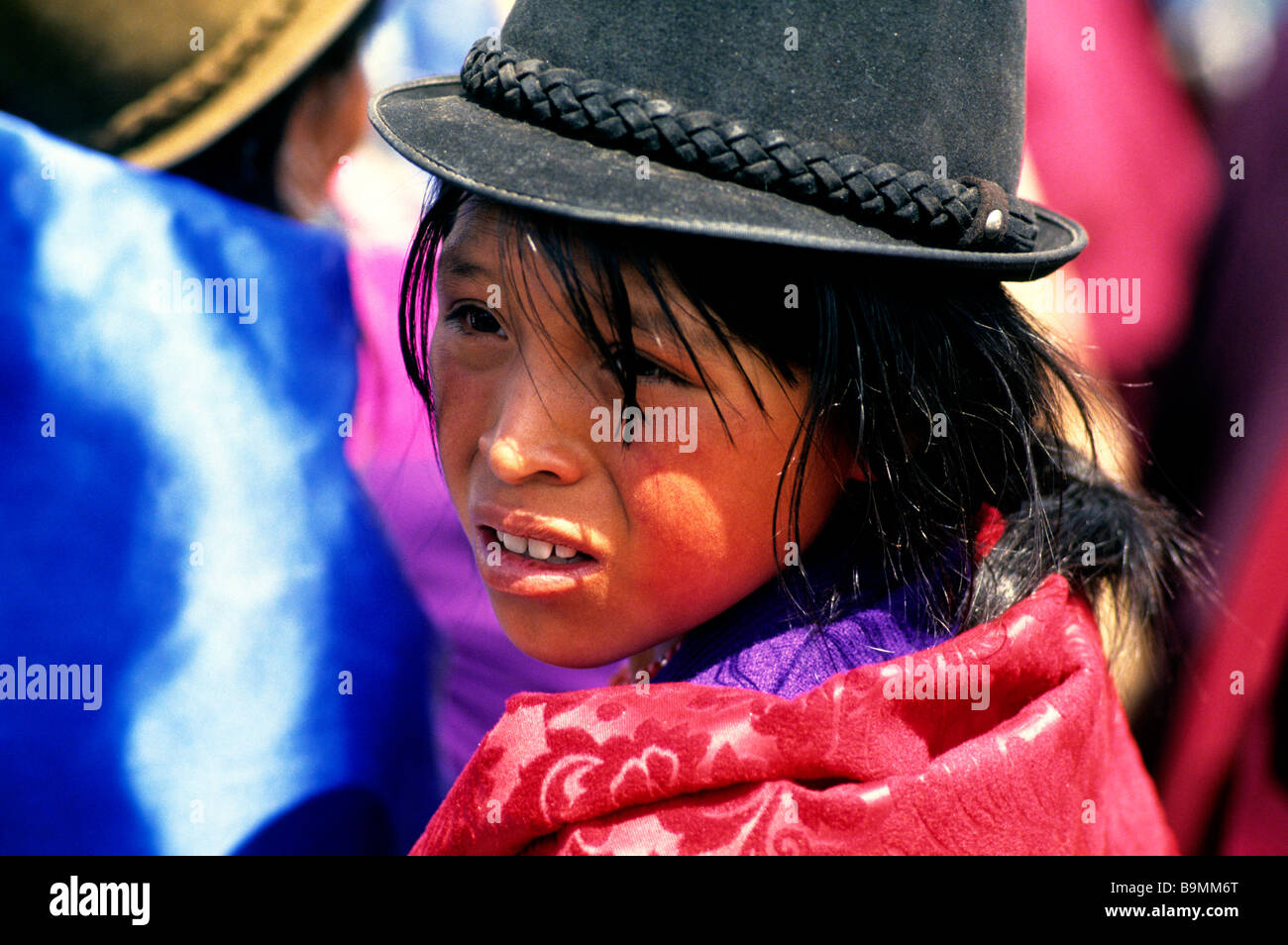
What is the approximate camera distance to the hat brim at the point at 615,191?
0.83 m

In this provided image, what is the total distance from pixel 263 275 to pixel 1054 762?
1.33m

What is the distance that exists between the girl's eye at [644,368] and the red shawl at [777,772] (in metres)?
0.28

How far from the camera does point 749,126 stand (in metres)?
0.89

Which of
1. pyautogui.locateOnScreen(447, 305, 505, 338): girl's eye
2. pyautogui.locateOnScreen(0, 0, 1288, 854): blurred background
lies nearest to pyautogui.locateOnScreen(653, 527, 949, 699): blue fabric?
pyautogui.locateOnScreen(447, 305, 505, 338): girl's eye

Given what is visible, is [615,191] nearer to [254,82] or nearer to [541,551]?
[541,551]

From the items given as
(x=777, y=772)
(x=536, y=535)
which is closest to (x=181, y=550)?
(x=536, y=535)

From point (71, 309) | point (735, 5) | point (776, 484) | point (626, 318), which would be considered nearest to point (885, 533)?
point (776, 484)

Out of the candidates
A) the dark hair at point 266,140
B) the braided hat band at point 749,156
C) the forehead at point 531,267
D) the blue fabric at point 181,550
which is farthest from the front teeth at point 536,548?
the dark hair at point 266,140

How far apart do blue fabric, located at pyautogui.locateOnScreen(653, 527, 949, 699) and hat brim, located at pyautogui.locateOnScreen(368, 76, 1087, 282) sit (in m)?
0.34

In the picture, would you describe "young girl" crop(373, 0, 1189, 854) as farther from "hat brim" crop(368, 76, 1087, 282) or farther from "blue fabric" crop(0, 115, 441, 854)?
"blue fabric" crop(0, 115, 441, 854)

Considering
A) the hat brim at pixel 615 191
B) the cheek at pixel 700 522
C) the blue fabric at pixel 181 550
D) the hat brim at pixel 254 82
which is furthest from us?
the hat brim at pixel 254 82

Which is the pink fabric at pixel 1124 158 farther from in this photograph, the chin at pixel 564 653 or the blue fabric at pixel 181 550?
the blue fabric at pixel 181 550

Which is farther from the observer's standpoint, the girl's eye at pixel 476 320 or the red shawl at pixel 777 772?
the girl's eye at pixel 476 320

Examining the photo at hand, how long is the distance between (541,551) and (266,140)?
103 cm
